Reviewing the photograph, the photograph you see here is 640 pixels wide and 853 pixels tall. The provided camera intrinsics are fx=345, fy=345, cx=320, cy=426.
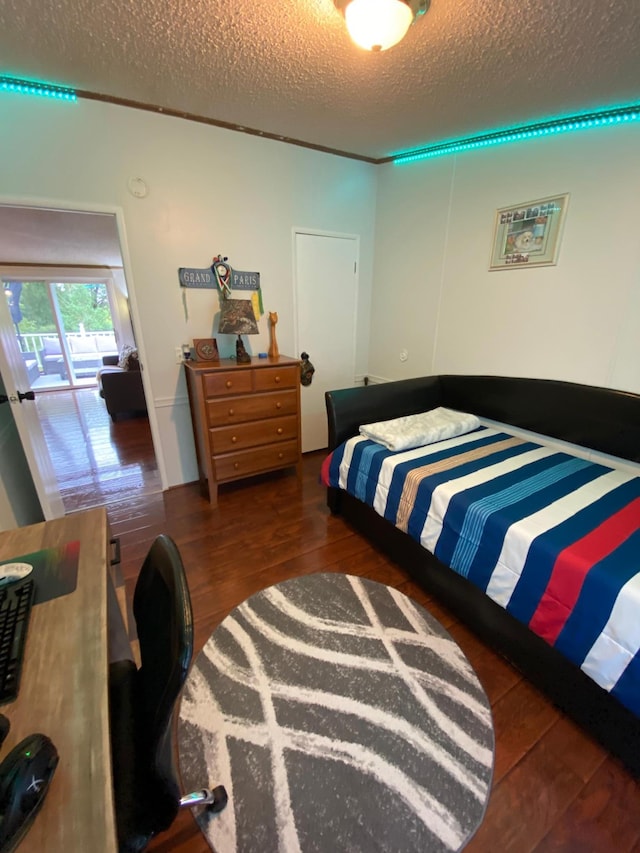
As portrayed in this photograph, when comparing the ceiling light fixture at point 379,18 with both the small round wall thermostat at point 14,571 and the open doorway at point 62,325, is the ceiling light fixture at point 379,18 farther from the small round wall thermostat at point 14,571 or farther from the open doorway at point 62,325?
the open doorway at point 62,325

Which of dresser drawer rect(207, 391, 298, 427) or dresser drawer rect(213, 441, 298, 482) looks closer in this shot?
dresser drawer rect(207, 391, 298, 427)

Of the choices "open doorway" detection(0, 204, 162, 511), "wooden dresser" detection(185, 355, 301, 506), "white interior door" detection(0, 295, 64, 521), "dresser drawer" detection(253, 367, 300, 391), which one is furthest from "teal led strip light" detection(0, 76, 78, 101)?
"open doorway" detection(0, 204, 162, 511)

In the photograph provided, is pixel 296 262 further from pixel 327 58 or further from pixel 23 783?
pixel 23 783

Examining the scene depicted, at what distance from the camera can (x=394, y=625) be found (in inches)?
63.6

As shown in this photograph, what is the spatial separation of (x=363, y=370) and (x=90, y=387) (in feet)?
20.0

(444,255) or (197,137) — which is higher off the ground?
(197,137)

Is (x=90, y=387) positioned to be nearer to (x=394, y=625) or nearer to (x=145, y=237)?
(x=145, y=237)

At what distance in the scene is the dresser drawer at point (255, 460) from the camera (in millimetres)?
2580

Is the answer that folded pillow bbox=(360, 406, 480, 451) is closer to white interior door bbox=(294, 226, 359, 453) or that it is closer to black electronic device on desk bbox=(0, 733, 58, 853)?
white interior door bbox=(294, 226, 359, 453)

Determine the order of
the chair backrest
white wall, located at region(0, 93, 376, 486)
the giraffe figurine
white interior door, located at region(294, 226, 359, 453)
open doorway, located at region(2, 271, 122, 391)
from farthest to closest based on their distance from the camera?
open doorway, located at region(2, 271, 122, 391) → white interior door, located at region(294, 226, 359, 453) → the giraffe figurine → white wall, located at region(0, 93, 376, 486) → the chair backrest

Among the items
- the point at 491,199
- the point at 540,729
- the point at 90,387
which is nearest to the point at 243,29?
the point at 491,199

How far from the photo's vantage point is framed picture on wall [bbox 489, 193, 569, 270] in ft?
6.76

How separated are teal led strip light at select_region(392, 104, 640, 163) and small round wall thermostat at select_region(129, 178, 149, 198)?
200 cm

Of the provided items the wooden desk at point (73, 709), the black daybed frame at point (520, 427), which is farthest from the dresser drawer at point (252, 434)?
the wooden desk at point (73, 709)
